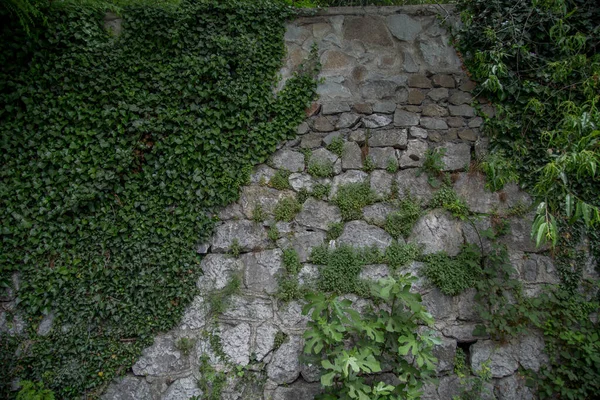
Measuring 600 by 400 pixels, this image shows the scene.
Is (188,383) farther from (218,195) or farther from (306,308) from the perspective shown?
(218,195)

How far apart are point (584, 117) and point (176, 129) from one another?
2794 millimetres

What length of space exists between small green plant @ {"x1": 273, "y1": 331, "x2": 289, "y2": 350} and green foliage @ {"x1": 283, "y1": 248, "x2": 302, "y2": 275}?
0.44m

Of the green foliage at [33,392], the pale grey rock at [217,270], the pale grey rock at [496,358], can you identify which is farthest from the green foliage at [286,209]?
the green foliage at [33,392]

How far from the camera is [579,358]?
10.2 feet

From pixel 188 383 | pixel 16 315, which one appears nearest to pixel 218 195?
pixel 188 383

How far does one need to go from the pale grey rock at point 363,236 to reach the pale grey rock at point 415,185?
13.6 inches

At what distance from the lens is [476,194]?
3396 millimetres

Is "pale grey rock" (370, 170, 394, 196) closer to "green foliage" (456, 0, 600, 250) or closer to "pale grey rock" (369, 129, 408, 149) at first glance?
"pale grey rock" (369, 129, 408, 149)

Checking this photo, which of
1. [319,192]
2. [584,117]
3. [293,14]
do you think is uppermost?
[293,14]

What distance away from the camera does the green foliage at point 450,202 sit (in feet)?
10.9

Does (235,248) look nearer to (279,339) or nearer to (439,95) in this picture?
(279,339)

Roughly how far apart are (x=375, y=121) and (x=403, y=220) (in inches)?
32.2


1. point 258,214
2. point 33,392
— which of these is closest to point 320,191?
point 258,214

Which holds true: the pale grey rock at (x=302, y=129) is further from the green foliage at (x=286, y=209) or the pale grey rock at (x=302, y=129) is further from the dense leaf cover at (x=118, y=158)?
the green foliage at (x=286, y=209)
